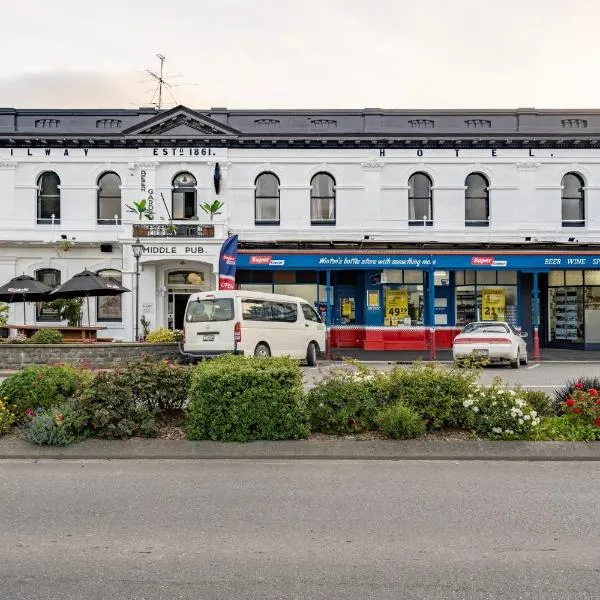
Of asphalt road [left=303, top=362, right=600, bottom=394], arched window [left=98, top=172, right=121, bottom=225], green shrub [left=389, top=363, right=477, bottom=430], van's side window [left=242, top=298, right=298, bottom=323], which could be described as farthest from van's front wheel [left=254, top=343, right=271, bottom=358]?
arched window [left=98, top=172, right=121, bottom=225]

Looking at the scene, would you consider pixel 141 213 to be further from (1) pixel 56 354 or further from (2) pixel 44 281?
(1) pixel 56 354

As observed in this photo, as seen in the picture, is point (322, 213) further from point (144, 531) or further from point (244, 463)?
point (144, 531)

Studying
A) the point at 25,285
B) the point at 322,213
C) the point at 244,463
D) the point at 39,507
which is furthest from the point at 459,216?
the point at 39,507

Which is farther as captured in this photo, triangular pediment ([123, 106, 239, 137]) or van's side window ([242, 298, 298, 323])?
triangular pediment ([123, 106, 239, 137])

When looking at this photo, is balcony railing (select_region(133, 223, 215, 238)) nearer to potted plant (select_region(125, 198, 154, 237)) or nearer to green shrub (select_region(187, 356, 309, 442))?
potted plant (select_region(125, 198, 154, 237))

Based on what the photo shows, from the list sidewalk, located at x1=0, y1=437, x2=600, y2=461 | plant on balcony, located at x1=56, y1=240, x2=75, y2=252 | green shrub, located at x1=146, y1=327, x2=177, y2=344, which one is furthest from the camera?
plant on balcony, located at x1=56, y1=240, x2=75, y2=252

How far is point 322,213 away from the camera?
2491 cm

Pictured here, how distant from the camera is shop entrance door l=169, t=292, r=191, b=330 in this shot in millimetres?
25094

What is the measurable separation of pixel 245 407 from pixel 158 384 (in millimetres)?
1234

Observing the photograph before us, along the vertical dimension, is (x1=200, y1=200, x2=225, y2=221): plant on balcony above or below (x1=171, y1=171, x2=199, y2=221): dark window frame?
below

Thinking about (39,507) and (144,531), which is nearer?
(144,531)

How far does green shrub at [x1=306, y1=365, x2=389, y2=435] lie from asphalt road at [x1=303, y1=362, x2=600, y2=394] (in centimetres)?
515

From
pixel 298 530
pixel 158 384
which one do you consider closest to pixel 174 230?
pixel 158 384

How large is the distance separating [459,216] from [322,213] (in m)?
5.66
